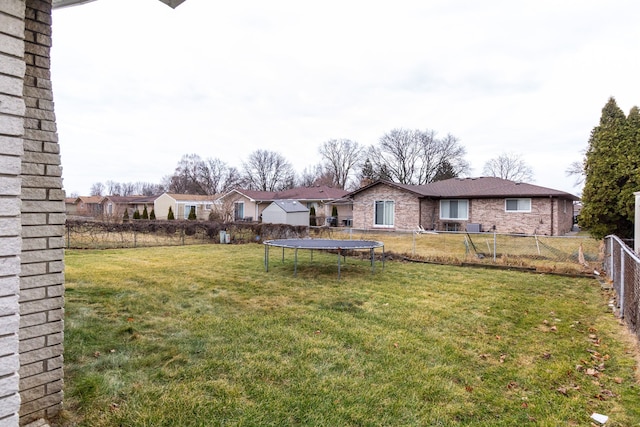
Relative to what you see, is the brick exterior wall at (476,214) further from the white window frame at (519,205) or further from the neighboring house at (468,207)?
the white window frame at (519,205)

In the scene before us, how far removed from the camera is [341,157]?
54.6 meters

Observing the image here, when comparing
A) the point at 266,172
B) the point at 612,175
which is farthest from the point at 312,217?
the point at 266,172

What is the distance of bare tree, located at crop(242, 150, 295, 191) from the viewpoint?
5844 cm

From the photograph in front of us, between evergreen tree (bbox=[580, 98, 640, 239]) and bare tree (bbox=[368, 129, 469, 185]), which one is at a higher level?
bare tree (bbox=[368, 129, 469, 185])

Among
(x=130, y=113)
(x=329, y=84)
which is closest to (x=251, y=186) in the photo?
(x=130, y=113)

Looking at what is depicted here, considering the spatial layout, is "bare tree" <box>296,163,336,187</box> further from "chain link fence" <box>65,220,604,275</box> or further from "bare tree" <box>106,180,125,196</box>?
"bare tree" <box>106,180,125,196</box>

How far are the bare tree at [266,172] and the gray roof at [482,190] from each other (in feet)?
120

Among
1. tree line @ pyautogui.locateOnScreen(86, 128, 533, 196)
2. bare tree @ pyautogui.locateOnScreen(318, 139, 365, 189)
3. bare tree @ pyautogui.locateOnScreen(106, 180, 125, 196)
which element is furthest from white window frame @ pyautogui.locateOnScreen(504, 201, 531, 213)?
bare tree @ pyautogui.locateOnScreen(106, 180, 125, 196)

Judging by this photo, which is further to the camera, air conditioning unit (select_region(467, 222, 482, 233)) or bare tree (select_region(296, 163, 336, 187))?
bare tree (select_region(296, 163, 336, 187))

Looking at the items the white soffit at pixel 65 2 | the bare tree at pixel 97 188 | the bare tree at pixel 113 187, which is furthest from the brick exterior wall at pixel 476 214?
the bare tree at pixel 97 188

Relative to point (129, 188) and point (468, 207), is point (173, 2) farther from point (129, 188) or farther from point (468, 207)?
point (129, 188)

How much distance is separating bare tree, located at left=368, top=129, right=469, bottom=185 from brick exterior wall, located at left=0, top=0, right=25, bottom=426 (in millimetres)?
47302

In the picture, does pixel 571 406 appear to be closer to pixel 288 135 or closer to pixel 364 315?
pixel 364 315

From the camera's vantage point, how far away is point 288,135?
50.2 m
